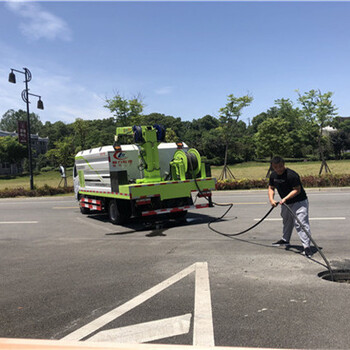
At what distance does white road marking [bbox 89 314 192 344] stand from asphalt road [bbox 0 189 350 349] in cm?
2

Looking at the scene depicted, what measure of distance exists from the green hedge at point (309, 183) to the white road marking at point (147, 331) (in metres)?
16.4

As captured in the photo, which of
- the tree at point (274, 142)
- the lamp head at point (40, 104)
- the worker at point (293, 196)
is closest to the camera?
the worker at point (293, 196)

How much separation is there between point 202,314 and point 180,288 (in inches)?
34.7

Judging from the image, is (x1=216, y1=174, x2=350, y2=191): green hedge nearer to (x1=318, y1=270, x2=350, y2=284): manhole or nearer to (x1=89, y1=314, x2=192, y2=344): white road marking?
(x1=318, y1=270, x2=350, y2=284): manhole

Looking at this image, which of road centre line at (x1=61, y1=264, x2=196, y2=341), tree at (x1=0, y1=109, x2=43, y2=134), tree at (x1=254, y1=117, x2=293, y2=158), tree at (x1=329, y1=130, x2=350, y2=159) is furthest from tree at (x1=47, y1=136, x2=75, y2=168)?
tree at (x1=0, y1=109, x2=43, y2=134)

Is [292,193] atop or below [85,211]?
atop

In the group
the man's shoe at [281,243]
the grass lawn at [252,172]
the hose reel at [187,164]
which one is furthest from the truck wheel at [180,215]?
the grass lawn at [252,172]

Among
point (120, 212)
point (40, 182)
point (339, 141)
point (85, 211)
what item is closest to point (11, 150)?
point (40, 182)

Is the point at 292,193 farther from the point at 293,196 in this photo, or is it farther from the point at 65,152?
the point at 65,152

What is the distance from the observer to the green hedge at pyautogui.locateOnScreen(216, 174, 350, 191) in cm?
1814

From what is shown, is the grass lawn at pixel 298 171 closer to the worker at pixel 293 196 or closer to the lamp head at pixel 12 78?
the lamp head at pixel 12 78

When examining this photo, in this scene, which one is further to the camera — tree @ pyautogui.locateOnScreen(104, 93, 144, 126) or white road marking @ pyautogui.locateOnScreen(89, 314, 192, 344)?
tree @ pyautogui.locateOnScreen(104, 93, 144, 126)

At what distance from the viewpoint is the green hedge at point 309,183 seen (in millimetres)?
18141

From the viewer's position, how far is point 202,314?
3.83m
